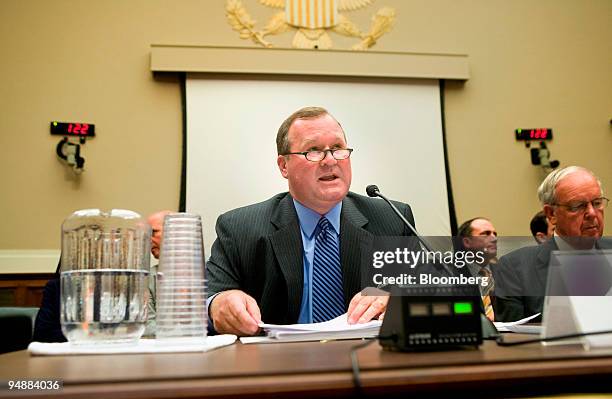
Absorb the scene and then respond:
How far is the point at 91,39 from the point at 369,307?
417 centimetres

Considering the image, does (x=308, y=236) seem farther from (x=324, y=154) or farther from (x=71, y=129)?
(x=71, y=129)

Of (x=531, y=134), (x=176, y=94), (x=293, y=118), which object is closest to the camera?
(x=293, y=118)

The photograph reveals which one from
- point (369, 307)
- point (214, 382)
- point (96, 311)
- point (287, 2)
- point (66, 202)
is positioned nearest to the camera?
point (214, 382)

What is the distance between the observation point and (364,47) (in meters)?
5.05

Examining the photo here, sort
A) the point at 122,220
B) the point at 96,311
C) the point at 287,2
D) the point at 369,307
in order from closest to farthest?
1. the point at 96,311
2. the point at 122,220
3. the point at 369,307
4. the point at 287,2

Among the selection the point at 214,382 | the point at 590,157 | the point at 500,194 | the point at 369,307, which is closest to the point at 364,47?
the point at 500,194

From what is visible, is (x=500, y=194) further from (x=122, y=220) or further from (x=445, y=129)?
(x=122, y=220)

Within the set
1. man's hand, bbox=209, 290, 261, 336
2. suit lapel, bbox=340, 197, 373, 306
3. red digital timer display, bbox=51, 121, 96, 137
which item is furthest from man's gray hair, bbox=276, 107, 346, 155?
red digital timer display, bbox=51, 121, 96, 137

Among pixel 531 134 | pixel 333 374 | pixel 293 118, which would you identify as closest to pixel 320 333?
pixel 333 374

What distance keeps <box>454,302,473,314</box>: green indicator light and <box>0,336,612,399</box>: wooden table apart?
7cm

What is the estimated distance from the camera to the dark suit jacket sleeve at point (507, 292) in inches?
61.4

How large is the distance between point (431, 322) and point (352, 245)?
108 centimetres

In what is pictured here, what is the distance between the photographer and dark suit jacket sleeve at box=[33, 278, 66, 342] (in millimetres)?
2307

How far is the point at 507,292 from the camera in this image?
1.75 meters
